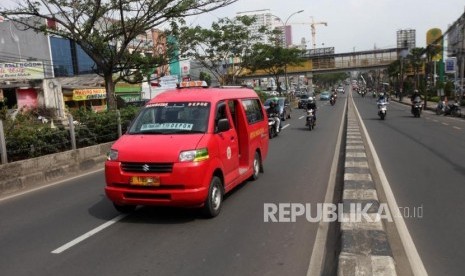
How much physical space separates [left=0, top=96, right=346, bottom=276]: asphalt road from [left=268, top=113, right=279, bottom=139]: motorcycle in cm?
951

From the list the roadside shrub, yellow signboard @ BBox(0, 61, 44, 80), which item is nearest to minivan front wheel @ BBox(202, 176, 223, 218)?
the roadside shrub

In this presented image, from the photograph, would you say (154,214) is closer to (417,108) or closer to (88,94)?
(417,108)

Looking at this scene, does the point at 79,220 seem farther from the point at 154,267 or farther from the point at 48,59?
the point at 48,59

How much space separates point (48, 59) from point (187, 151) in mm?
39618

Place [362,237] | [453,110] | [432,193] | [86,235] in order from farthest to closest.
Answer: [453,110] < [432,193] < [86,235] < [362,237]

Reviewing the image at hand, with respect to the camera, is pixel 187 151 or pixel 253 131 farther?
pixel 253 131

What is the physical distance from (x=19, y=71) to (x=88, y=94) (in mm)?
6097

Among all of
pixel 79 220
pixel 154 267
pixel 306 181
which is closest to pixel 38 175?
pixel 79 220

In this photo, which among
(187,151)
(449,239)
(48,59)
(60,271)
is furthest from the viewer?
(48,59)

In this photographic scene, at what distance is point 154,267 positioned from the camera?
15.3 feet

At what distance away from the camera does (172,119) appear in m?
7.06

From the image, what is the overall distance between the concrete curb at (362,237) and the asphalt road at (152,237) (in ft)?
1.44

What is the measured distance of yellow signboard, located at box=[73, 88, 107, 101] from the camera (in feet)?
118

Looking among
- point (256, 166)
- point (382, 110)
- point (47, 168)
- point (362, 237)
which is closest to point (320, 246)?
point (362, 237)
